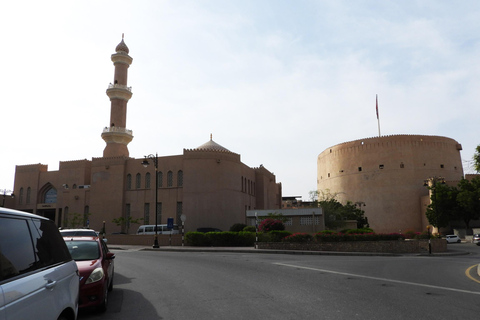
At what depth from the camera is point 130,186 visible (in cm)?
4884

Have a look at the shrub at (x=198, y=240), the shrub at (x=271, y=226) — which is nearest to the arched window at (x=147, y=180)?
the shrub at (x=198, y=240)

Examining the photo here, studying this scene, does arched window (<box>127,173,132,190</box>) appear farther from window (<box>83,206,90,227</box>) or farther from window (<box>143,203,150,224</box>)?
window (<box>83,206,90,227</box>)

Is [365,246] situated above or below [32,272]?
below

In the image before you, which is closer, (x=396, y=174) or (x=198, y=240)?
(x=198, y=240)

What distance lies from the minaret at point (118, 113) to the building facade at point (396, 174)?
42.3m

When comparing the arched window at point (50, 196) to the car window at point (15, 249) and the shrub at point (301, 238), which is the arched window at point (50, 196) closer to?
the shrub at point (301, 238)

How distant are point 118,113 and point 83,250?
45.7 meters

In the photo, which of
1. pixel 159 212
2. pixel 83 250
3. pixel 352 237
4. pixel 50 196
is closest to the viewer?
pixel 83 250

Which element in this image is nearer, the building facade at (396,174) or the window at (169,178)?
the window at (169,178)

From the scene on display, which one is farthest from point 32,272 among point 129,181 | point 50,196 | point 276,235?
point 50,196

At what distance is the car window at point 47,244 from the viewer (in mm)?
3764

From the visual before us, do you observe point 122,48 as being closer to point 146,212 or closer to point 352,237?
point 146,212

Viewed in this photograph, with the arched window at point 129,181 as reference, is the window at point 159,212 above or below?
below

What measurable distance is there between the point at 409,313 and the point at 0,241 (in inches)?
264
